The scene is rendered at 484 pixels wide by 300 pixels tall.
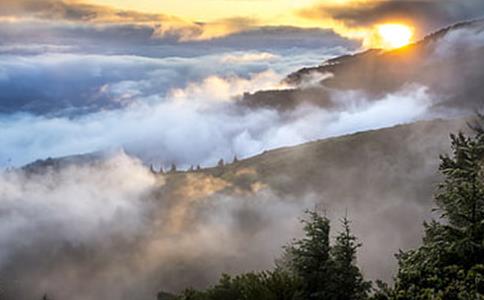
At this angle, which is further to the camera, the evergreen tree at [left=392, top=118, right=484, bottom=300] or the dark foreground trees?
the dark foreground trees


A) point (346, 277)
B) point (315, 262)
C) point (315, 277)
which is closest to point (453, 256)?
point (346, 277)

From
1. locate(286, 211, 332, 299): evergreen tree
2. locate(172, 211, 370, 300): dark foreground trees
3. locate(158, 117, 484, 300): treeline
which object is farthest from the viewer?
locate(286, 211, 332, 299): evergreen tree

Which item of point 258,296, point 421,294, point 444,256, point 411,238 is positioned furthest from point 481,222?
point 411,238

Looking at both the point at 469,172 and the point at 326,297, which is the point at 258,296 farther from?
the point at 469,172

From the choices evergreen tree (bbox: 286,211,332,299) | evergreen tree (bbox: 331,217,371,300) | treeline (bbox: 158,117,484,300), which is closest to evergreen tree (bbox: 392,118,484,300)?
treeline (bbox: 158,117,484,300)

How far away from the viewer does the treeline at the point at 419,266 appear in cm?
2533

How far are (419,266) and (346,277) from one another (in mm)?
13106

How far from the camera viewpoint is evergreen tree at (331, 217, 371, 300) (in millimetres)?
39625

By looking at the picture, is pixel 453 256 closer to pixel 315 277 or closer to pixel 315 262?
pixel 315 277

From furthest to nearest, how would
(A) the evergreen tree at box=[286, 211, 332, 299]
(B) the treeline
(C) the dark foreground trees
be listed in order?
1. (A) the evergreen tree at box=[286, 211, 332, 299]
2. (C) the dark foreground trees
3. (B) the treeline

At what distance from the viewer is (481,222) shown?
27.2 m

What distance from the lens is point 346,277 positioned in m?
39.8

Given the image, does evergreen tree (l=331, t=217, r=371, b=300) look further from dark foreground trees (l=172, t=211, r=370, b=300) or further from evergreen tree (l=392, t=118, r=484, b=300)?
evergreen tree (l=392, t=118, r=484, b=300)

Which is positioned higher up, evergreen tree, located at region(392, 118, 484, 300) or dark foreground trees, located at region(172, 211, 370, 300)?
dark foreground trees, located at region(172, 211, 370, 300)
